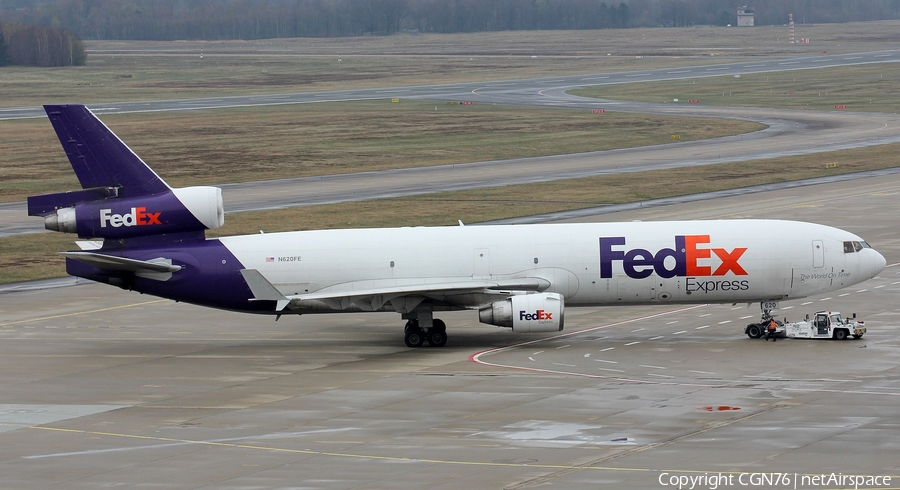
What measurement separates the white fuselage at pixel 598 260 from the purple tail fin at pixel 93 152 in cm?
479

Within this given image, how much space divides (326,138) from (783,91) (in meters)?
78.3

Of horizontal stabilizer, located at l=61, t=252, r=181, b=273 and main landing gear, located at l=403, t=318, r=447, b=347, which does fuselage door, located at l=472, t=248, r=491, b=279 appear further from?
horizontal stabilizer, located at l=61, t=252, r=181, b=273

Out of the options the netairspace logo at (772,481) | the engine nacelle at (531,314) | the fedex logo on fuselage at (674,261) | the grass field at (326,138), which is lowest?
the netairspace logo at (772,481)

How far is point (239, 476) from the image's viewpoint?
30.1 metres

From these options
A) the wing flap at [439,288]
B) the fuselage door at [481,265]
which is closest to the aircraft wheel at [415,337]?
the wing flap at [439,288]

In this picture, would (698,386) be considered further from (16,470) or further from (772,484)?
(16,470)

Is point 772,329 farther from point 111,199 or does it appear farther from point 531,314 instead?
point 111,199

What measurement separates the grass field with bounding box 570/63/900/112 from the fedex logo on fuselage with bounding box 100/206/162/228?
123 meters

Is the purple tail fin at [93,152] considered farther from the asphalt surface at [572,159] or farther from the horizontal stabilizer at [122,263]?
the asphalt surface at [572,159]

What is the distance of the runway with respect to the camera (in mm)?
30250

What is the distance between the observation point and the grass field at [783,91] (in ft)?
526

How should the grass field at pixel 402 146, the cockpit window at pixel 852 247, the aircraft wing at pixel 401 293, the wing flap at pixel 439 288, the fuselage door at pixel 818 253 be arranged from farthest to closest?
the grass field at pixel 402 146, the cockpit window at pixel 852 247, the fuselage door at pixel 818 253, the wing flap at pixel 439 288, the aircraft wing at pixel 401 293

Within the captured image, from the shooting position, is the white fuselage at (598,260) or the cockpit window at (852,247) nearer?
the white fuselage at (598,260)

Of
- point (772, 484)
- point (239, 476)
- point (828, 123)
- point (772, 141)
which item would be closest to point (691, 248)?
point (772, 484)
